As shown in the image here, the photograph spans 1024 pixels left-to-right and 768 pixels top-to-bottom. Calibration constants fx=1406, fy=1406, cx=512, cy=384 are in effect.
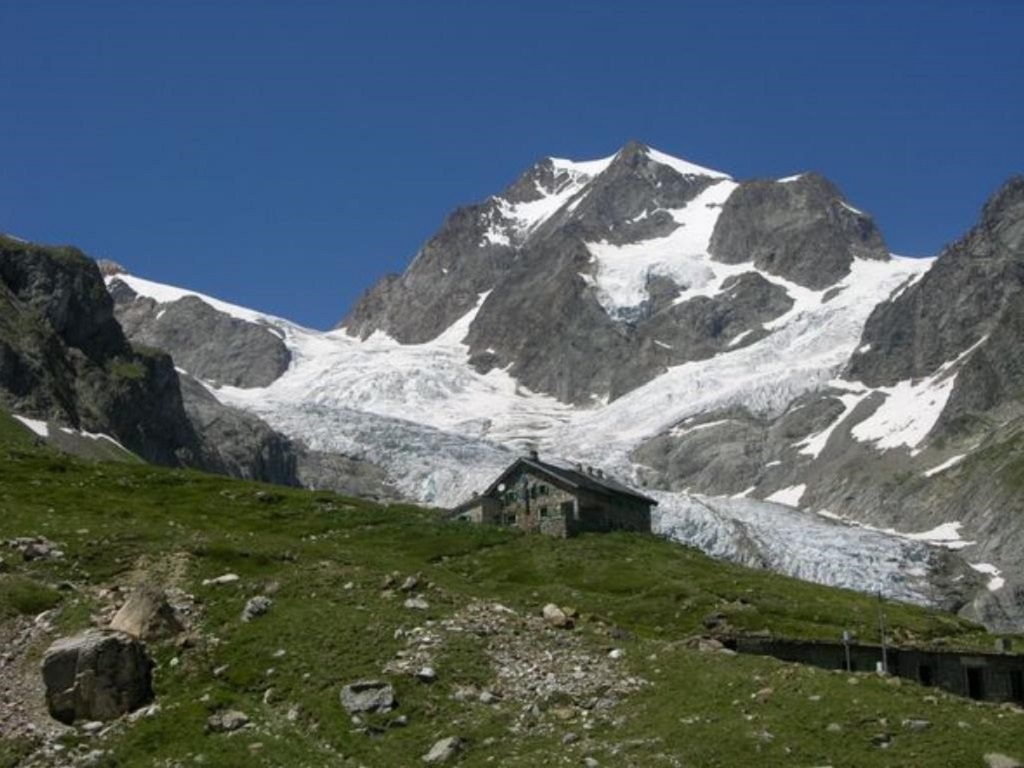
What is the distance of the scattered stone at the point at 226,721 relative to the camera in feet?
126

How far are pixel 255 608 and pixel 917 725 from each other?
21.8m

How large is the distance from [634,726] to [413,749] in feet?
19.3

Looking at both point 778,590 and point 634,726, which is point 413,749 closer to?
point 634,726

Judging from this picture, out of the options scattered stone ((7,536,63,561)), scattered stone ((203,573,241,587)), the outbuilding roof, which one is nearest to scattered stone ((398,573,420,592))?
scattered stone ((203,573,241,587))

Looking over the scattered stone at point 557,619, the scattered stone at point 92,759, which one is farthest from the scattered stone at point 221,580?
the scattered stone at point 92,759

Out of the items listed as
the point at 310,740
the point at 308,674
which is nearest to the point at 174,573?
the point at 308,674

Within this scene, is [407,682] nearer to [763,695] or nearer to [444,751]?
[444,751]

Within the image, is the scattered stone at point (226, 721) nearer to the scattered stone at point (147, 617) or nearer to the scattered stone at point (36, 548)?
the scattered stone at point (147, 617)

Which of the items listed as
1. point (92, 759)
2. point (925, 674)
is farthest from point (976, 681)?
point (92, 759)

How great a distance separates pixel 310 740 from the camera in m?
38.1

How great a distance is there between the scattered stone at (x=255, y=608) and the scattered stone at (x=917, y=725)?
69.8 ft

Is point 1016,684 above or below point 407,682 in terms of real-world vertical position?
below

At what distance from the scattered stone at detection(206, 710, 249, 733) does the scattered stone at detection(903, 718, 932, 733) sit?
17.6 m

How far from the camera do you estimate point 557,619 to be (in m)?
46.2
